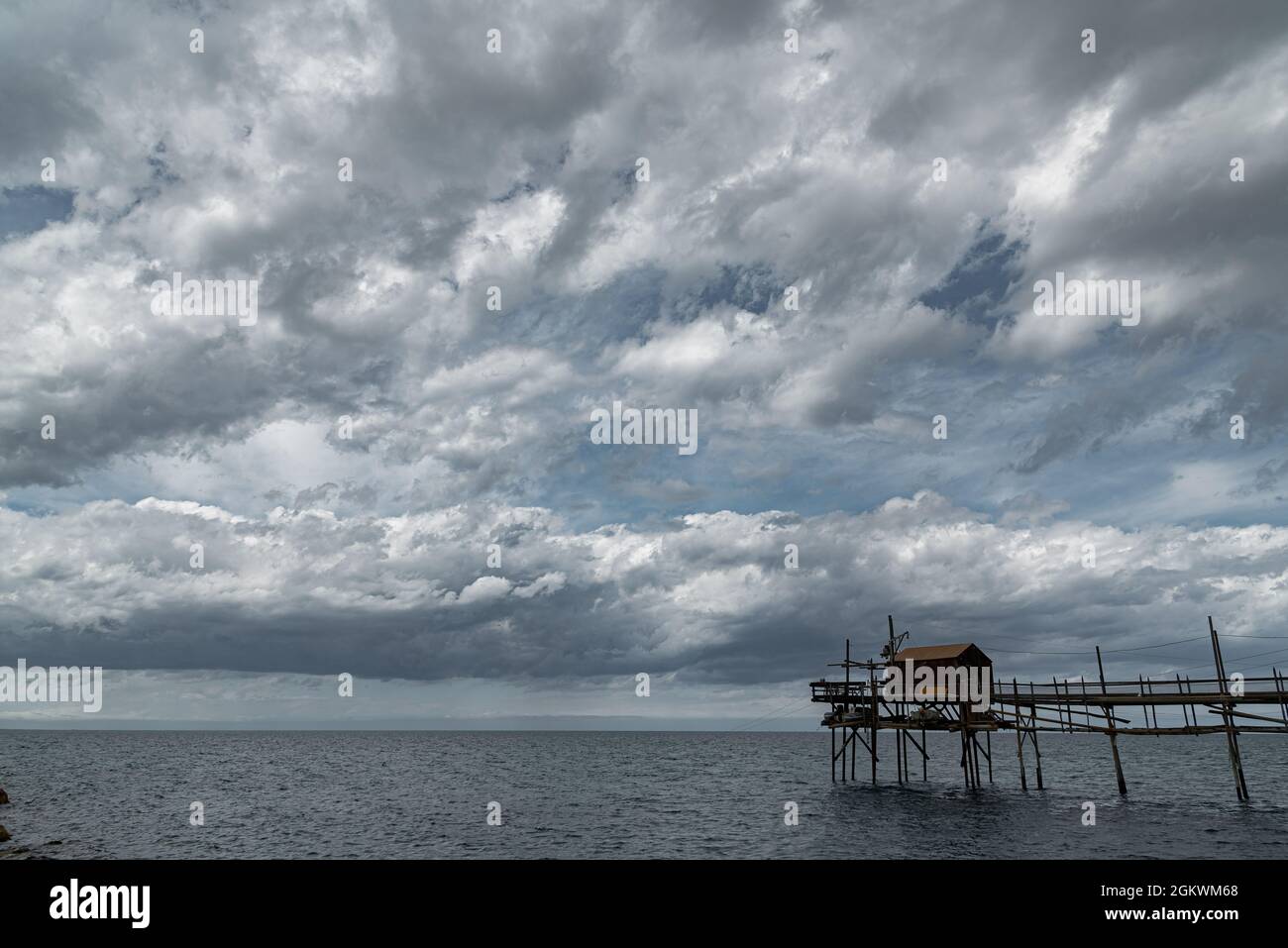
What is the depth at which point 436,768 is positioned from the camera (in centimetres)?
10050

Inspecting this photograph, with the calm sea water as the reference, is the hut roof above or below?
above

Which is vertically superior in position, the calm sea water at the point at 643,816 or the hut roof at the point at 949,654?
the hut roof at the point at 949,654

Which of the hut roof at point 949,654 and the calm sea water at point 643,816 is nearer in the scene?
the calm sea water at point 643,816

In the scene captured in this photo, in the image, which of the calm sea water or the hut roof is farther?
the hut roof

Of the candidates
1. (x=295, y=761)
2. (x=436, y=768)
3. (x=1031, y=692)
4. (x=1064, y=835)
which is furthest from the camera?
(x=295, y=761)
